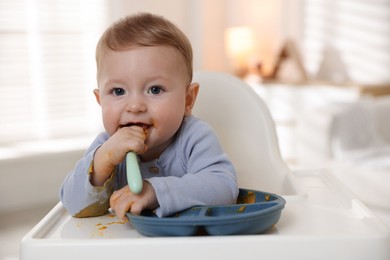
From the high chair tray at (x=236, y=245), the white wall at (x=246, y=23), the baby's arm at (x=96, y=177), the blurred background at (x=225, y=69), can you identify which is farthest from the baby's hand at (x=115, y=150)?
the white wall at (x=246, y=23)

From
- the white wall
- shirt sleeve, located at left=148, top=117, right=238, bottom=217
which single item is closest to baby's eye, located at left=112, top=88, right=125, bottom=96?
shirt sleeve, located at left=148, top=117, right=238, bottom=217

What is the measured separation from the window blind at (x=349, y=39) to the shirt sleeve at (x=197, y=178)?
119 inches

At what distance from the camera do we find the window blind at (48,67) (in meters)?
2.91

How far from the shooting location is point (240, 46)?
13.2ft

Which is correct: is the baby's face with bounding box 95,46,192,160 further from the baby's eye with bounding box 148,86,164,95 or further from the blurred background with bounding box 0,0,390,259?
the blurred background with bounding box 0,0,390,259

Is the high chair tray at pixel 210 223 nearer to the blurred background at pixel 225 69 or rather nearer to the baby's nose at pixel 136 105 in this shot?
the baby's nose at pixel 136 105

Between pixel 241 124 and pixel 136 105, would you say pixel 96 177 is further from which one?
pixel 241 124

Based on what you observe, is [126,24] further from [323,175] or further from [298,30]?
[298,30]

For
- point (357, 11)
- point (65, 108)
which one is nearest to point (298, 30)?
point (357, 11)

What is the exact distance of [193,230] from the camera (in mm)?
601

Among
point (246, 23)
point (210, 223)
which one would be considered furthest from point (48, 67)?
point (210, 223)

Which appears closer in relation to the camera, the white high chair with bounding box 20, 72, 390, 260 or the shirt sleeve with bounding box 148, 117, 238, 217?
the white high chair with bounding box 20, 72, 390, 260

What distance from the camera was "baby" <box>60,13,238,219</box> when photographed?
0.71 meters

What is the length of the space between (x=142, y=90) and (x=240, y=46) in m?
3.31
